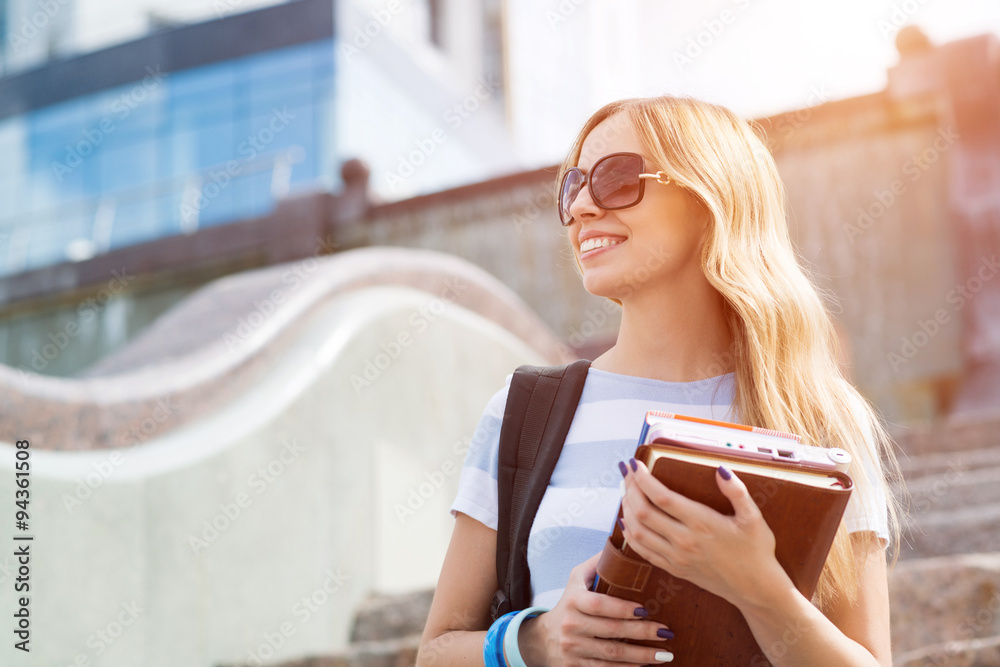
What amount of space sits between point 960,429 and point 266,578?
14.4 feet

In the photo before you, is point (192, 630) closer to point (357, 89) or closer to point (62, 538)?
point (62, 538)

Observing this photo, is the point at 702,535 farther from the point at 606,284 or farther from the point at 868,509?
the point at 606,284

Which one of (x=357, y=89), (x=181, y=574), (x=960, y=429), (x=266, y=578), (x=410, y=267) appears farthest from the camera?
(x=357, y=89)

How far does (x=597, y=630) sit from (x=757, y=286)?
732 mm

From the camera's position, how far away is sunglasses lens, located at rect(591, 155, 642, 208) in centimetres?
173

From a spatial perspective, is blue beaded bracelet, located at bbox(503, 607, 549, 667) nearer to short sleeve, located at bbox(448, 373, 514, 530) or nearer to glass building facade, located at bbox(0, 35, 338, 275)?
short sleeve, located at bbox(448, 373, 514, 530)

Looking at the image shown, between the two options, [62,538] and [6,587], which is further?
[62,538]

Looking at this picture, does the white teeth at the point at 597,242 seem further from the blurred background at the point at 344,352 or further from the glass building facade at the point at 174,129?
the glass building facade at the point at 174,129

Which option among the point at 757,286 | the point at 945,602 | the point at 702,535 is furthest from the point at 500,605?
the point at 945,602

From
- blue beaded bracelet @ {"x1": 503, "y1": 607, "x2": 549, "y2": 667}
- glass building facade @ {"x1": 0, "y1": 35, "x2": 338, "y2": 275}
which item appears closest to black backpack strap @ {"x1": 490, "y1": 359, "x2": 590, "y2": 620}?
blue beaded bracelet @ {"x1": 503, "y1": 607, "x2": 549, "y2": 667}

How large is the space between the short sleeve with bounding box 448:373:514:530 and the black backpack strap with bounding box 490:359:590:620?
0.08 feet

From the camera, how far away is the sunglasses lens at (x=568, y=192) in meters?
1.85

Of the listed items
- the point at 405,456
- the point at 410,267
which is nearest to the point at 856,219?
the point at 410,267

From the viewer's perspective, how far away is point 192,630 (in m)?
3.79
